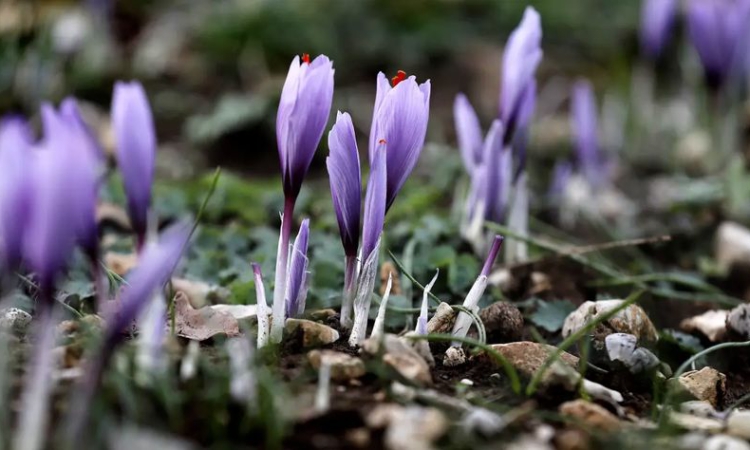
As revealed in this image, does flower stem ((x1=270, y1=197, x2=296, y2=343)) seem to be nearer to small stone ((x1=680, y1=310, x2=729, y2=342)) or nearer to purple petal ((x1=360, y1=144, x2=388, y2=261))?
purple petal ((x1=360, y1=144, x2=388, y2=261))

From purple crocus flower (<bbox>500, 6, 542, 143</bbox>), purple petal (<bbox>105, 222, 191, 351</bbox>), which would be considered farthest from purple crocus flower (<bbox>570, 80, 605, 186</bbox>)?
purple petal (<bbox>105, 222, 191, 351</bbox>)

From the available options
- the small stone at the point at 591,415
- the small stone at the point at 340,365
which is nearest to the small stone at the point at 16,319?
the small stone at the point at 340,365

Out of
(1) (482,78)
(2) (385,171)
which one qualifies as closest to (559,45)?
(1) (482,78)

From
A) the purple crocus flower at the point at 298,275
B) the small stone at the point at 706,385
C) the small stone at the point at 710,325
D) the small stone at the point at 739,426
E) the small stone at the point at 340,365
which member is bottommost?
the small stone at the point at 739,426

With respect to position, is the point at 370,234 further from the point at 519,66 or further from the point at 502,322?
the point at 519,66

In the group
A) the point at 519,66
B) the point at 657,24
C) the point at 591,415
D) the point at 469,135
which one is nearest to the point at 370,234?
the point at 591,415

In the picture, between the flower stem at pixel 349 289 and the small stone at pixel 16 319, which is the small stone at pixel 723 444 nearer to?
the flower stem at pixel 349 289

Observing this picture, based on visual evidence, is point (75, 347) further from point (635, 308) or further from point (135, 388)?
point (635, 308)
